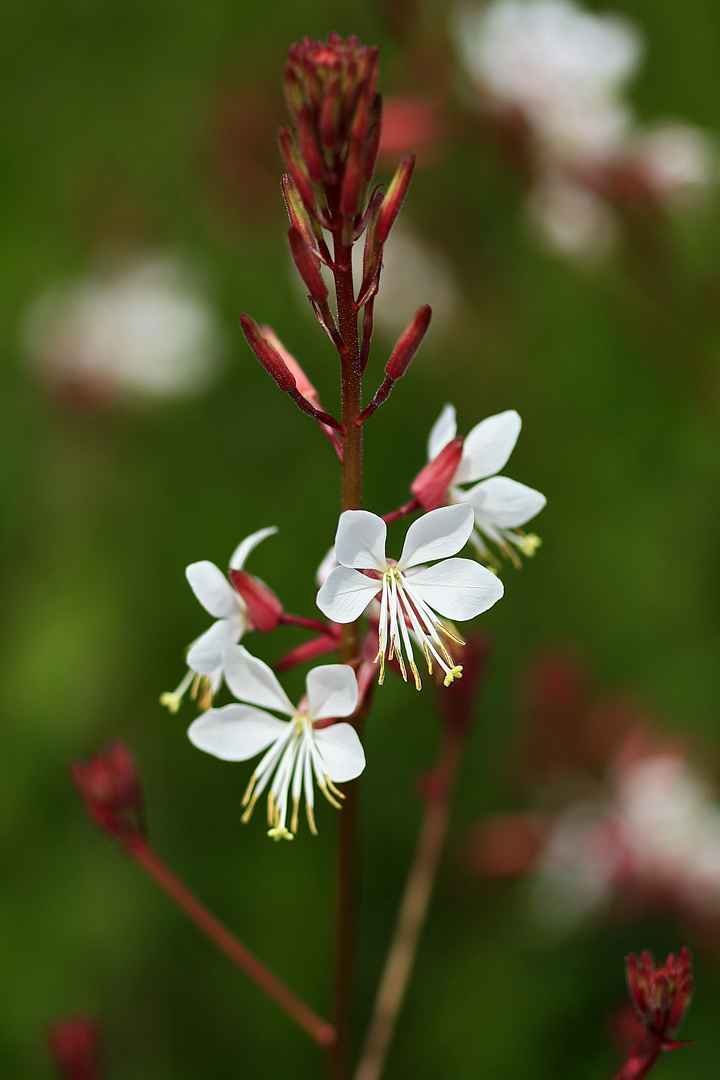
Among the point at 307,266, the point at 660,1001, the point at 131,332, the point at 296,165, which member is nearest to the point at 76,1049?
the point at 660,1001

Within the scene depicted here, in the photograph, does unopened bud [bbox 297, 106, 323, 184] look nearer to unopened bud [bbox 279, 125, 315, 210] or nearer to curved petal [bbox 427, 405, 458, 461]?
unopened bud [bbox 279, 125, 315, 210]

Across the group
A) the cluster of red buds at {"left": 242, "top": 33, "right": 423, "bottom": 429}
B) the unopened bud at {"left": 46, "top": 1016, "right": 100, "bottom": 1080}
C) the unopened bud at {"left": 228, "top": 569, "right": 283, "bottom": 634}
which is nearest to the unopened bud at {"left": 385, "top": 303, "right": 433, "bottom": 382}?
the cluster of red buds at {"left": 242, "top": 33, "right": 423, "bottom": 429}

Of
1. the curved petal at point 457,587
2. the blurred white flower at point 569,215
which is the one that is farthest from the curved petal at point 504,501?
the blurred white flower at point 569,215

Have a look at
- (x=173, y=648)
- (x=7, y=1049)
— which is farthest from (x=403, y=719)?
(x=7, y=1049)

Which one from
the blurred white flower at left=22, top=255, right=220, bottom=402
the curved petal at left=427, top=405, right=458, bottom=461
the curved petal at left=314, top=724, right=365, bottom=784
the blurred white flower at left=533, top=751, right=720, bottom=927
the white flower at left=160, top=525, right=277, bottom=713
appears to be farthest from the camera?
the blurred white flower at left=22, top=255, right=220, bottom=402

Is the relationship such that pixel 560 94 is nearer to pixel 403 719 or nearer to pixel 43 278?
pixel 403 719

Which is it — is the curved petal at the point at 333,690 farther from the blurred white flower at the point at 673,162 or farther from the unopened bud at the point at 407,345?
the blurred white flower at the point at 673,162
